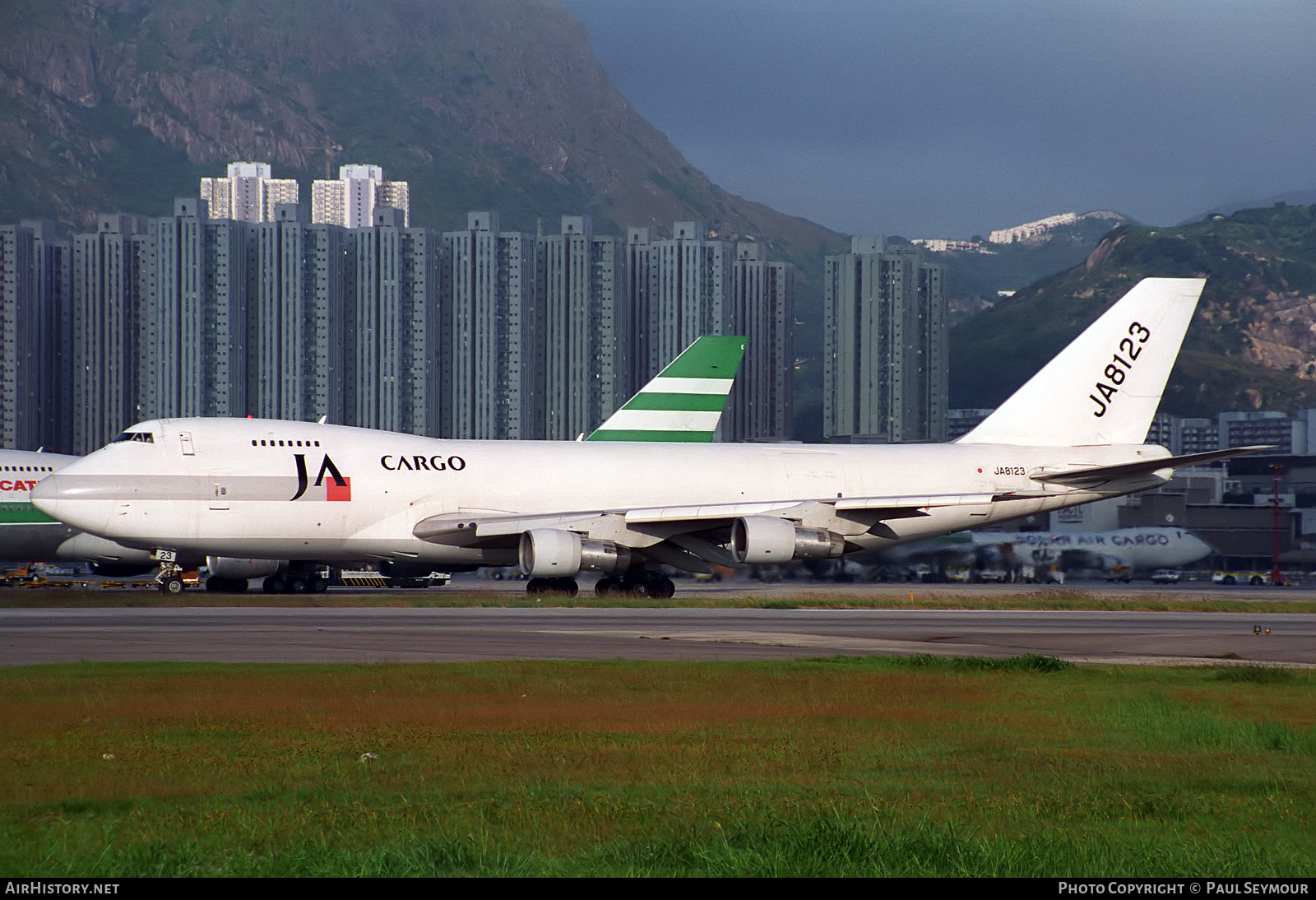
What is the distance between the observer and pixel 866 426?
15125cm

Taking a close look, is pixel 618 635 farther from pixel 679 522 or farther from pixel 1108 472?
pixel 1108 472

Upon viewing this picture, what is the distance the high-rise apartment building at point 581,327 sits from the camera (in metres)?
137

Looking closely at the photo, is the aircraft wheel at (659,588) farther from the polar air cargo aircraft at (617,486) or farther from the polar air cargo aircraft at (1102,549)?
the polar air cargo aircraft at (1102,549)

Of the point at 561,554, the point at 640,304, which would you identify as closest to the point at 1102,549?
the point at 561,554

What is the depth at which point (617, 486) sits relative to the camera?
41000 mm

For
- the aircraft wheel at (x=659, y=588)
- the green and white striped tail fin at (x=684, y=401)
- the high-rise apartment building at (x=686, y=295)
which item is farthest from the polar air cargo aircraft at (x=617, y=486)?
the high-rise apartment building at (x=686, y=295)

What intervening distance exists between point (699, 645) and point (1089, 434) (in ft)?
82.2

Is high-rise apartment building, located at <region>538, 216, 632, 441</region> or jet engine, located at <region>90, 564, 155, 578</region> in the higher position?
high-rise apartment building, located at <region>538, 216, 632, 441</region>

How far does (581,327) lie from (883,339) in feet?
110

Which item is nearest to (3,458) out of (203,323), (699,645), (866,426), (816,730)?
(699,645)

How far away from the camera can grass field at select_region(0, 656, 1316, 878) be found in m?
8.04

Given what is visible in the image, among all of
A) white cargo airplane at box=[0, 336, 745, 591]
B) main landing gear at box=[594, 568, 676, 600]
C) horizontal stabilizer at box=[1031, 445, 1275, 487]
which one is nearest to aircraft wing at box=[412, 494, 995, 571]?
main landing gear at box=[594, 568, 676, 600]

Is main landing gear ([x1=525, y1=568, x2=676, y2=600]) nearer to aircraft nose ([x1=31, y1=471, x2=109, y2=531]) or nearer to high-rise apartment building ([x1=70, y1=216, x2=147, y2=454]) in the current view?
aircraft nose ([x1=31, y1=471, x2=109, y2=531])

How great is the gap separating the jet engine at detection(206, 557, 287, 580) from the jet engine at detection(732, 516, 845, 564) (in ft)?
50.6
